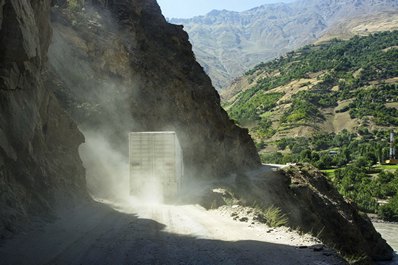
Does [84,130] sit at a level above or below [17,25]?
below

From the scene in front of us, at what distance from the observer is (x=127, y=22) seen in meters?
41.0

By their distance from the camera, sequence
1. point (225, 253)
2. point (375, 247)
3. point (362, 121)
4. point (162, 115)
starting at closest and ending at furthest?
1. point (225, 253)
2. point (162, 115)
3. point (375, 247)
4. point (362, 121)

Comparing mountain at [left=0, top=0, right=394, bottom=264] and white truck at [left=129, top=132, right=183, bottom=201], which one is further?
white truck at [left=129, top=132, right=183, bottom=201]

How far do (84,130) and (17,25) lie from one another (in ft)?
54.0

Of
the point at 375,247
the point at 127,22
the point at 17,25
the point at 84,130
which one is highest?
the point at 127,22

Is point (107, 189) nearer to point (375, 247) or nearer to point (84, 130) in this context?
point (84, 130)

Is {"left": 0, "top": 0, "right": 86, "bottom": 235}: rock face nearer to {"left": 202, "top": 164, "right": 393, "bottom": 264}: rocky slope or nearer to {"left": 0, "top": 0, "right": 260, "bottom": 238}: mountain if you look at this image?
{"left": 0, "top": 0, "right": 260, "bottom": 238}: mountain

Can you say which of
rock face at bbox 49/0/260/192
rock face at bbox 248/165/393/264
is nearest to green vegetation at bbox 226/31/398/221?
rock face at bbox 248/165/393/264

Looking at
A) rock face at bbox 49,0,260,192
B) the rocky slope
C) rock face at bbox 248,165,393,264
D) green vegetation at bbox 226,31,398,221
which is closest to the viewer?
rock face at bbox 49,0,260,192

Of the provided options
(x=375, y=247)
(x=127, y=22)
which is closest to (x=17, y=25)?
(x=127, y=22)

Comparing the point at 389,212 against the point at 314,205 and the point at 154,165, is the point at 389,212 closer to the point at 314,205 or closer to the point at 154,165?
the point at 314,205

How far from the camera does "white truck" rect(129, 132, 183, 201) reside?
2445 centimetres

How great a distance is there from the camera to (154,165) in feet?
81.0

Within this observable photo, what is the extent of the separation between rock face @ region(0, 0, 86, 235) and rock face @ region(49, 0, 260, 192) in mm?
11320
